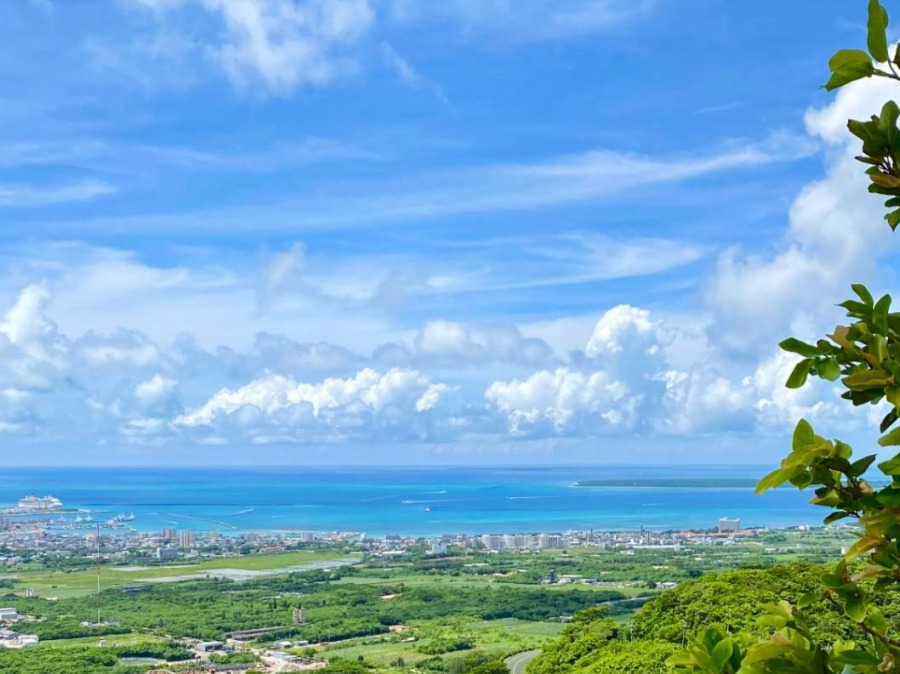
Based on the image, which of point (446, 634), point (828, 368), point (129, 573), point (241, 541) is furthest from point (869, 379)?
point (241, 541)

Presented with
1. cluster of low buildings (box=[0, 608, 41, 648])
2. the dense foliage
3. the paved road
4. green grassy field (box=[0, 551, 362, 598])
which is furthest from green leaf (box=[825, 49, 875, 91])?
green grassy field (box=[0, 551, 362, 598])

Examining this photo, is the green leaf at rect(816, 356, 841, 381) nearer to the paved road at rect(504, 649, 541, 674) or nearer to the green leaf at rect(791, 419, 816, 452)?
the green leaf at rect(791, 419, 816, 452)

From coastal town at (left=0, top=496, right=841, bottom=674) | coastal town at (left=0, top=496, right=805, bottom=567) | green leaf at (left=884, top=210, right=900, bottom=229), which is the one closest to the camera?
green leaf at (left=884, top=210, right=900, bottom=229)

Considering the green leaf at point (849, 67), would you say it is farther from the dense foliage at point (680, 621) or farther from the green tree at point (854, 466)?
the dense foliage at point (680, 621)

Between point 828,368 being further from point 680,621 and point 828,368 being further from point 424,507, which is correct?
point 424,507

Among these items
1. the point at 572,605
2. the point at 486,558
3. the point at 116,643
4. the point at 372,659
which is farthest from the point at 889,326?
the point at 486,558

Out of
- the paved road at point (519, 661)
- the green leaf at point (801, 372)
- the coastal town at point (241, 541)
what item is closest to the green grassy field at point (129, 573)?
the coastal town at point (241, 541)
